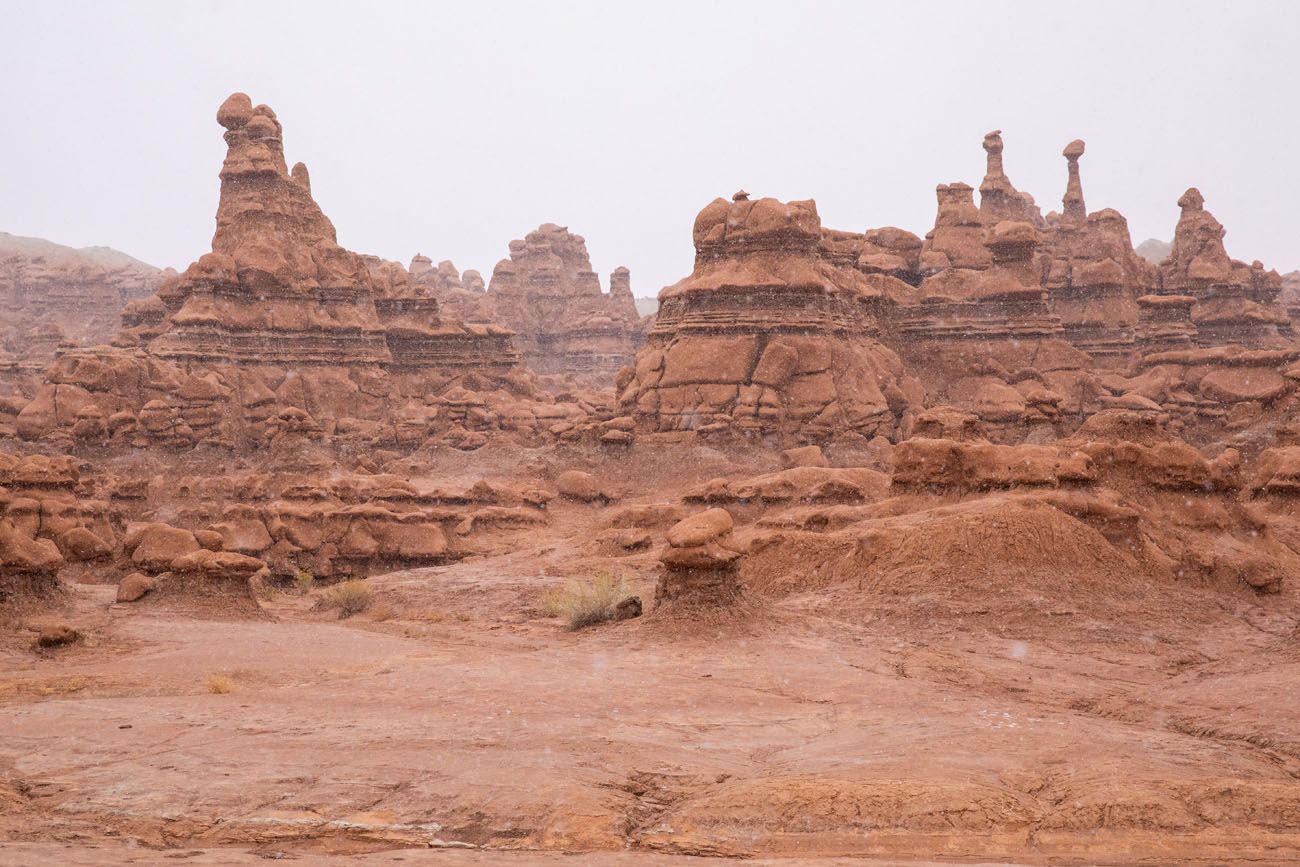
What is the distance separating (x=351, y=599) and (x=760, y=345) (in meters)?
21.0

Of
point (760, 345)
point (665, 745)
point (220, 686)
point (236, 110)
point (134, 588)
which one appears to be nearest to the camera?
point (665, 745)

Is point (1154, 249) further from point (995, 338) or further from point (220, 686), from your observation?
point (220, 686)

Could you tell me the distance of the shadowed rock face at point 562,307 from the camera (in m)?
98.2

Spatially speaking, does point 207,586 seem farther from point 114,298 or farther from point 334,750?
point 114,298

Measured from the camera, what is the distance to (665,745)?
12094 millimetres

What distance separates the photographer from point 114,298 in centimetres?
10319

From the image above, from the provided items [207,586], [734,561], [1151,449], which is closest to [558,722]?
[734,561]

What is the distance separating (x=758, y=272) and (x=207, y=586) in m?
24.7

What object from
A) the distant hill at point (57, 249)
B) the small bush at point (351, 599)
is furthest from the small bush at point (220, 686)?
the distant hill at point (57, 249)

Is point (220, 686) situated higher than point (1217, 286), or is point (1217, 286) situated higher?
point (1217, 286)

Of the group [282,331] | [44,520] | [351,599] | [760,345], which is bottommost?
[351,599]

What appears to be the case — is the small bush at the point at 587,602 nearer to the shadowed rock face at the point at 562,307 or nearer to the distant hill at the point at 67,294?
the shadowed rock face at the point at 562,307

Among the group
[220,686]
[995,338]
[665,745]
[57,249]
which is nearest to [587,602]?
[220,686]

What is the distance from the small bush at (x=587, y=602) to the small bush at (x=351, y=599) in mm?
4036
